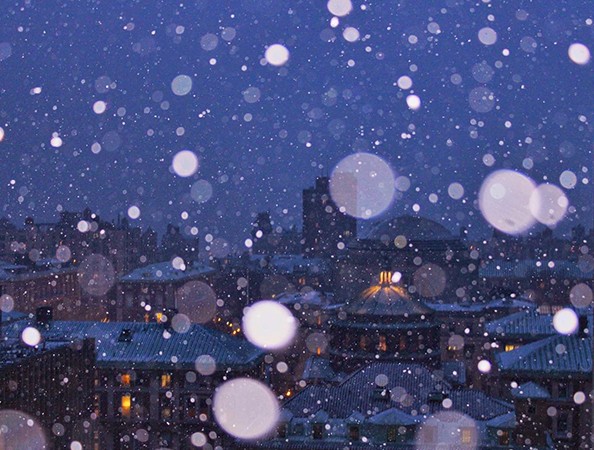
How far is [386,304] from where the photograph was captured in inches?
2083

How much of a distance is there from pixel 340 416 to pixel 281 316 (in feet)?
112

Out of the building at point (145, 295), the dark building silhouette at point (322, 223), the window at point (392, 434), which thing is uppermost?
the dark building silhouette at point (322, 223)

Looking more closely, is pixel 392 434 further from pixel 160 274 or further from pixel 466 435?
pixel 160 274

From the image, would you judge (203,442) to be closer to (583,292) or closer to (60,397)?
(60,397)

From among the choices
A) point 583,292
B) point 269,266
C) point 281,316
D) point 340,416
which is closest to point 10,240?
point 269,266

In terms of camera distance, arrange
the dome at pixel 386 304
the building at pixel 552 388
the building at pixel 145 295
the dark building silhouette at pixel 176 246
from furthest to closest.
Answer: the dark building silhouette at pixel 176 246, the building at pixel 145 295, the dome at pixel 386 304, the building at pixel 552 388

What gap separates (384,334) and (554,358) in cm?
1459

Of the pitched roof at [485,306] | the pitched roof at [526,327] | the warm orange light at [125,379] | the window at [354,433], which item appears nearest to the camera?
the window at [354,433]

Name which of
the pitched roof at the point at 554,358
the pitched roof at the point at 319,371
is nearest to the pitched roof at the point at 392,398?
the pitched roof at the point at 554,358

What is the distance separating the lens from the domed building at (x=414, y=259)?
249 feet

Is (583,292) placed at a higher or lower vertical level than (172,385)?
higher

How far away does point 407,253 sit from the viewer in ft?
250

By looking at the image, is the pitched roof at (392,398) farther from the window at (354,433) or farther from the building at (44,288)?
the building at (44,288)

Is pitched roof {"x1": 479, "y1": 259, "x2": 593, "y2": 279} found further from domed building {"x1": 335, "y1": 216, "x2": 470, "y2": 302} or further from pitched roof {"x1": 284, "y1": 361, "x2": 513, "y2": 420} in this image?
pitched roof {"x1": 284, "y1": 361, "x2": 513, "y2": 420}
